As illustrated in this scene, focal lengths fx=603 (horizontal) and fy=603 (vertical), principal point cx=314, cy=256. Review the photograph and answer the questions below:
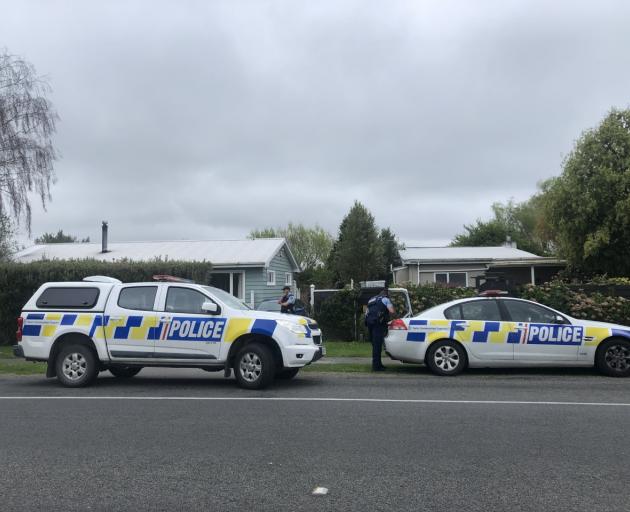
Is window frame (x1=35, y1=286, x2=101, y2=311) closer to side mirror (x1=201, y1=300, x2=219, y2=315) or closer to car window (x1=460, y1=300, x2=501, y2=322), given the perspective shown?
side mirror (x1=201, y1=300, x2=219, y2=315)

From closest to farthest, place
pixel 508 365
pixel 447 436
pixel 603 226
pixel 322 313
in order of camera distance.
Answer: pixel 447 436 < pixel 508 365 < pixel 322 313 < pixel 603 226

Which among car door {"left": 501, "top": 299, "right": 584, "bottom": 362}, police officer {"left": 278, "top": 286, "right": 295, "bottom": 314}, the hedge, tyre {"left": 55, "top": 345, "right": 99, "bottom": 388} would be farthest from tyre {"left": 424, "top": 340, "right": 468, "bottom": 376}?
the hedge

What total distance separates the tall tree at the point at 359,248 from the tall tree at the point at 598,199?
43.0 feet

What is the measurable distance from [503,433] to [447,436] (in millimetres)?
646

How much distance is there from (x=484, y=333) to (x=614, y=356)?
8.00 feet

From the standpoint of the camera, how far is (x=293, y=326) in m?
10.1

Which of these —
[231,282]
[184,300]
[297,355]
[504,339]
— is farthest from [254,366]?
[231,282]

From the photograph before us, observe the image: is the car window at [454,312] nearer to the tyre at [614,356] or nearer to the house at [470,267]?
the tyre at [614,356]

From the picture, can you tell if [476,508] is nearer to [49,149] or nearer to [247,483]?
[247,483]

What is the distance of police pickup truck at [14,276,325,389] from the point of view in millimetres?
9953

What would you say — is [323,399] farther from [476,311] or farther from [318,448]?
[476,311]

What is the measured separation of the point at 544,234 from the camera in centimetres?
4050

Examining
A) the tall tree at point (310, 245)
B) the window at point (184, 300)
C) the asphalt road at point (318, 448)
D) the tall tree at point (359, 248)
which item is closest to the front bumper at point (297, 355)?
the asphalt road at point (318, 448)

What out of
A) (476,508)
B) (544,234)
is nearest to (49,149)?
(476,508)
